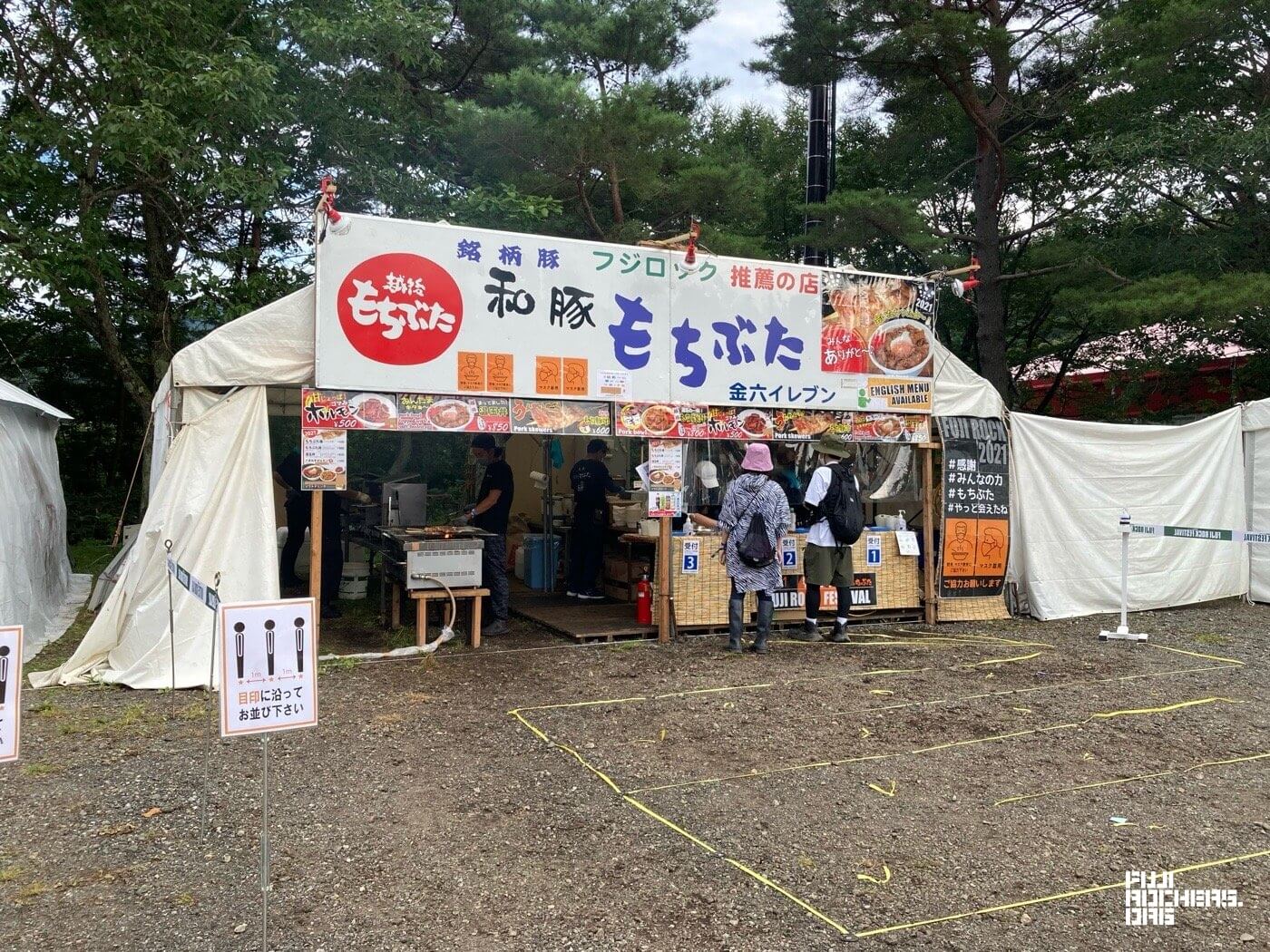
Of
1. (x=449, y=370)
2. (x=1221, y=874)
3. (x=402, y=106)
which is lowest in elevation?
(x=1221, y=874)

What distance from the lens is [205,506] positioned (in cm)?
637

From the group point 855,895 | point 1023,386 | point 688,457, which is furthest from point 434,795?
point 1023,386

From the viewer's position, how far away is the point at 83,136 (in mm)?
9773

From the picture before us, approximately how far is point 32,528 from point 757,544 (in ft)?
22.7

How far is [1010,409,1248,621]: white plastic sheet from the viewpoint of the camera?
366 inches

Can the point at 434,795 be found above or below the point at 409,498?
below

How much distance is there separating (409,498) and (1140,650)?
729 cm

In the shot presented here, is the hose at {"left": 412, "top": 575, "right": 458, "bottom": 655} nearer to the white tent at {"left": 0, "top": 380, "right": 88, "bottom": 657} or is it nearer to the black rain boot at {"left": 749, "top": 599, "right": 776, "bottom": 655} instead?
the black rain boot at {"left": 749, "top": 599, "right": 776, "bottom": 655}

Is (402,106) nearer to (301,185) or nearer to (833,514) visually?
(301,185)

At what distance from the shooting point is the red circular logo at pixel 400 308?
671 centimetres

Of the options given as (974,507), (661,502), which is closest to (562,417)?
(661,502)

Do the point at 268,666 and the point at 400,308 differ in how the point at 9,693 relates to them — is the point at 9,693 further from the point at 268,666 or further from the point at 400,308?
the point at 400,308

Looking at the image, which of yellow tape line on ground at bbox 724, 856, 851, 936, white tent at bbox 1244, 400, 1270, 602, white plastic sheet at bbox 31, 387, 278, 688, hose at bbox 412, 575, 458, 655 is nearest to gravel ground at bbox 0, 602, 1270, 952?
yellow tape line on ground at bbox 724, 856, 851, 936

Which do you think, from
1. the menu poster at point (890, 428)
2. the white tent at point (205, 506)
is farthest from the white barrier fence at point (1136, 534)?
the white tent at point (205, 506)
